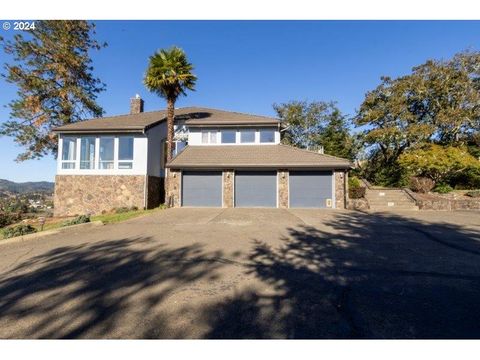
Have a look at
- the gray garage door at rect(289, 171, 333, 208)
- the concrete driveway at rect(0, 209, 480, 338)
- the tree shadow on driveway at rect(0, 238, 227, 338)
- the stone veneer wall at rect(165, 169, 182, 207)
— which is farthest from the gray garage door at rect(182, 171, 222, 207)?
the tree shadow on driveway at rect(0, 238, 227, 338)

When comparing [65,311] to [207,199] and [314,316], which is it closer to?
[314,316]

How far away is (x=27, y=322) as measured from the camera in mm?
2945

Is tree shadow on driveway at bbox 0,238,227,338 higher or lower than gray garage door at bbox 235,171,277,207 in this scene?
lower

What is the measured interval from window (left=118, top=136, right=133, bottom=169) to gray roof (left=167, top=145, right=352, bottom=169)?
2.96 meters

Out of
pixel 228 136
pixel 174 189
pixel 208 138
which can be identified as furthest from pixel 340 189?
pixel 174 189

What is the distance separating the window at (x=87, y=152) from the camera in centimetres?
1608

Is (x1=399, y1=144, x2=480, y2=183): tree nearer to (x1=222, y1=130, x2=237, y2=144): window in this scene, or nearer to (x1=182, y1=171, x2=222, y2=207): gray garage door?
(x1=222, y1=130, x2=237, y2=144): window

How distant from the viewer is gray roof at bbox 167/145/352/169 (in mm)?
14711

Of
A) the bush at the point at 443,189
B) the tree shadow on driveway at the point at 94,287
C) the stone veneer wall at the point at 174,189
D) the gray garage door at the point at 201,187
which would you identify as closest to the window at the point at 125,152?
the stone veneer wall at the point at 174,189

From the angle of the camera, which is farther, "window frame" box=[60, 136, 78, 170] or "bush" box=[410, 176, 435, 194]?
"bush" box=[410, 176, 435, 194]

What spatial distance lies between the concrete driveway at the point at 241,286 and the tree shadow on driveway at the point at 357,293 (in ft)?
0.06

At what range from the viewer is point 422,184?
17.4 metres

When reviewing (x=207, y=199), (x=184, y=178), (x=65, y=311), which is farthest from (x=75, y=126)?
(x=65, y=311)

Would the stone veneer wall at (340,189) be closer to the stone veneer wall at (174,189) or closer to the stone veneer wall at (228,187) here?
the stone veneer wall at (228,187)
